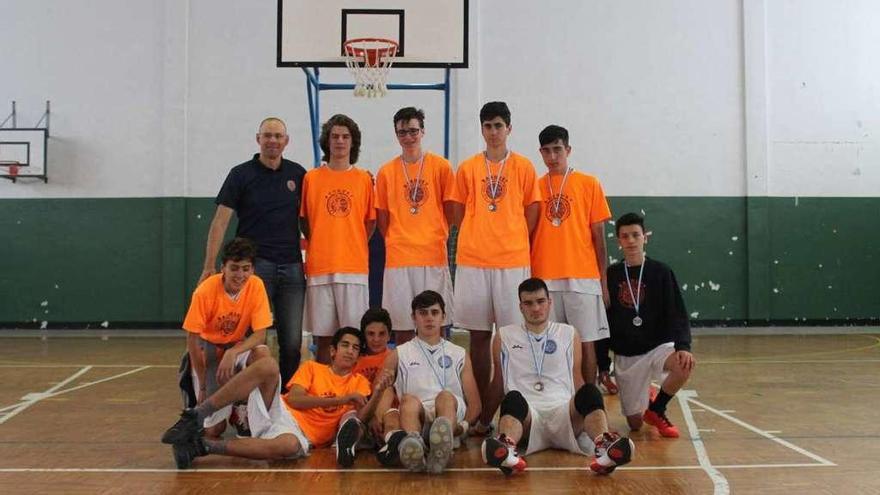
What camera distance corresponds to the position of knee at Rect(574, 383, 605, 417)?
11.9 ft

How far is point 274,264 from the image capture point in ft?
15.0

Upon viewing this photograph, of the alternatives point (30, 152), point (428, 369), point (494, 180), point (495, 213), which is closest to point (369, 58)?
point (494, 180)

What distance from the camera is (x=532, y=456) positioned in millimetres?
3824

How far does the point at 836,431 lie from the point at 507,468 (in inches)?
87.2

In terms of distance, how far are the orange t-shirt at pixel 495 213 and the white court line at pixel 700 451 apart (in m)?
1.36

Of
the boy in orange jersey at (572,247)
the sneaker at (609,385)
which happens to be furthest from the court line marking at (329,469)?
the sneaker at (609,385)

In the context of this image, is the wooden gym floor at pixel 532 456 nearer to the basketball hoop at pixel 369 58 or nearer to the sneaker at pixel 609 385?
the sneaker at pixel 609 385

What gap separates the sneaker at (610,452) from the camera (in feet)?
10.7

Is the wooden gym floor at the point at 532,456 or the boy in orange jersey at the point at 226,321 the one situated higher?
the boy in orange jersey at the point at 226,321

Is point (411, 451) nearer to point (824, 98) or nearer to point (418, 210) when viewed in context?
point (418, 210)

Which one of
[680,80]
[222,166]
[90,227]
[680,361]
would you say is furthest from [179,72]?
[680,361]

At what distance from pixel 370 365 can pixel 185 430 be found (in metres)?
1.10

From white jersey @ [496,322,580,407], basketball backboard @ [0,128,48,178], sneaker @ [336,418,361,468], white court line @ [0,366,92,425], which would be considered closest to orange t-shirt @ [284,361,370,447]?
sneaker @ [336,418,361,468]

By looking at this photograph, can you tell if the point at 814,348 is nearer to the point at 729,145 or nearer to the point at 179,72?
the point at 729,145
